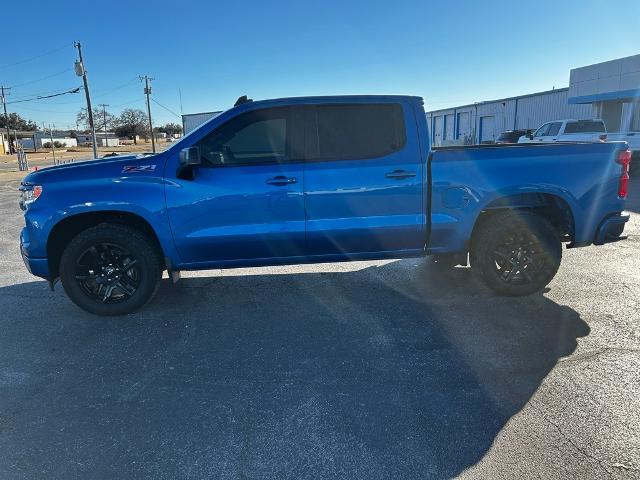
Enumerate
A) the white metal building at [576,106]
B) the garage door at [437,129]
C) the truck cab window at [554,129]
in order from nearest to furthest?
the truck cab window at [554,129] < the white metal building at [576,106] < the garage door at [437,129]

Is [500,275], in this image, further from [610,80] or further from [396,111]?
[610,80]

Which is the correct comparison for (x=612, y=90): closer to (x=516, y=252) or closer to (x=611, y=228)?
(x=611, y=228)

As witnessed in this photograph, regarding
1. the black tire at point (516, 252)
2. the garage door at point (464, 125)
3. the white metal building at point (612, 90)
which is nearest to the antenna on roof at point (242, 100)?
the black tire at point (516, 252)

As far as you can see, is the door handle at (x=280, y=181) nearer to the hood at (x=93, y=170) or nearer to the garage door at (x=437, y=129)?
the hood at (x=93, y=170)

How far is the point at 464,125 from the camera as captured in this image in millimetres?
44125

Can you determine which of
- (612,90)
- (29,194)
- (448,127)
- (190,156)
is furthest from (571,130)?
(448,127)

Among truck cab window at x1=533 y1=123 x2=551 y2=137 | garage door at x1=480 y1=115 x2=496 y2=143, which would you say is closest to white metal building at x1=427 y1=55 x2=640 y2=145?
garage door at x1=480 y1=115 x2=496 y2=143

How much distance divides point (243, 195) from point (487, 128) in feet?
131

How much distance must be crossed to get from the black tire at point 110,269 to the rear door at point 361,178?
1592 millimetres

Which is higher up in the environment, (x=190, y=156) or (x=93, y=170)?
(x=190, y=156)

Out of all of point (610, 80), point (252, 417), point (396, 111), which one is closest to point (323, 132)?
point (396, 111)

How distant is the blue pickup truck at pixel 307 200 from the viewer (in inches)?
162

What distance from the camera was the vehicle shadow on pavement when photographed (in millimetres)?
2428

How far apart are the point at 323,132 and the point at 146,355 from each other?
2546 millimetres
